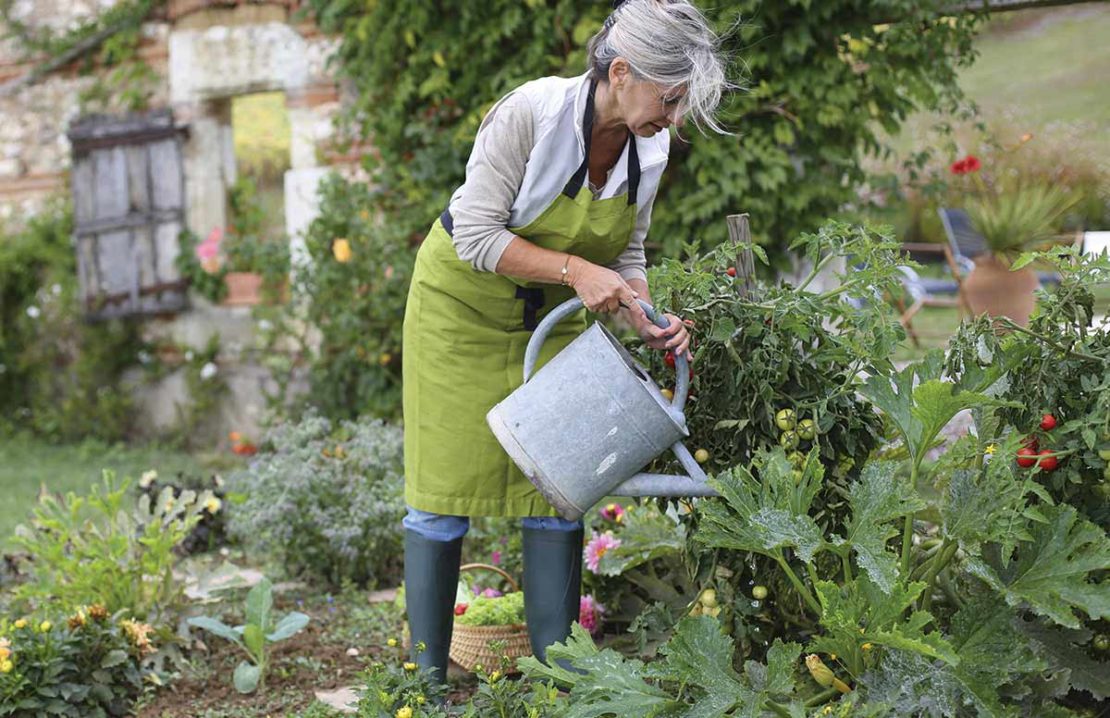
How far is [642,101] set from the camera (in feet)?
7.19

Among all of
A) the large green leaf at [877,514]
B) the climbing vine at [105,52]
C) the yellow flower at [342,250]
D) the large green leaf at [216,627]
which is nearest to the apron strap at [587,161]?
the large green leaf at [877,514]

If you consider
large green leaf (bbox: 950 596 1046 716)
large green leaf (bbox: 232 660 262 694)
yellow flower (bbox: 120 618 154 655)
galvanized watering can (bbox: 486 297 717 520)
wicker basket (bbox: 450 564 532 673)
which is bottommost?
large green leaf (bbox: 232 660 262 694)

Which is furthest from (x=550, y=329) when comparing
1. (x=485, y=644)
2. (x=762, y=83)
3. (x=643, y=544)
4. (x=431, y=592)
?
(x=762, y=83)

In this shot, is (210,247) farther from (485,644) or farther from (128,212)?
(485,644)

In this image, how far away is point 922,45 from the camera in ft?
15.8

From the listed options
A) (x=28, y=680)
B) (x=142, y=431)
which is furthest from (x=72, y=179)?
(x=28, y=680)

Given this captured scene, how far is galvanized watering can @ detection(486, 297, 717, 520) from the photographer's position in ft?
7.26

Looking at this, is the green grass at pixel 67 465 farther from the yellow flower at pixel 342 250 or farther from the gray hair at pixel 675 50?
the gray hair at pixel 675 50

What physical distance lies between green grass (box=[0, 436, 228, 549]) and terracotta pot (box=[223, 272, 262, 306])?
89 cm

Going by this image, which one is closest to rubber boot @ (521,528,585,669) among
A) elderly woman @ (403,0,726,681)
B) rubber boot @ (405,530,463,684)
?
elderly woman @ (403,0,726,681)

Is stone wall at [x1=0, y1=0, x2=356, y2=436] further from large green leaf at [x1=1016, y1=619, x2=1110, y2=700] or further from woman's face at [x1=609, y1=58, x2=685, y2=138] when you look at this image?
large green leaf at [x1=1016, y1=619, x2=1110, y2=700]

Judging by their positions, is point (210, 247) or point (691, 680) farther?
point (210, 247)

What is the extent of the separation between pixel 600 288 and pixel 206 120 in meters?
4.93

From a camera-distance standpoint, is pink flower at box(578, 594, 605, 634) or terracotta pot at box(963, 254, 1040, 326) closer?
pink flower at box(578, 594, 605, 634)
